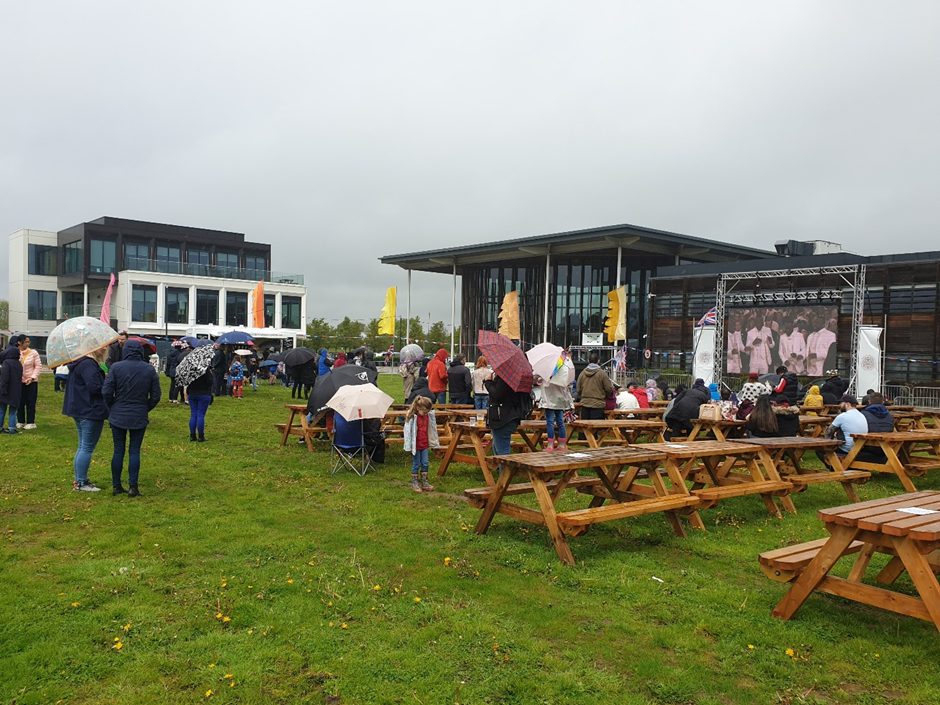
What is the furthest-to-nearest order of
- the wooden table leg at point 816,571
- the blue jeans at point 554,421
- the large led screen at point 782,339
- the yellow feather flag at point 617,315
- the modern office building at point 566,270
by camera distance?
1. the modern office building at point 566,270
2. the yellow feather flag at point 617,315
3. the large led screen at point 782,339
4. the blue jeans at point 554,421
5. the wooden table leg at point 816,571

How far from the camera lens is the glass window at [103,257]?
5260cm

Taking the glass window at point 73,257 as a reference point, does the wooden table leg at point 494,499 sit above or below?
below

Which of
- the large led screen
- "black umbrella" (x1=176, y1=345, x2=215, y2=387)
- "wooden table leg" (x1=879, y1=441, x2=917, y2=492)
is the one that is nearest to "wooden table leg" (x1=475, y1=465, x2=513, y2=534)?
"wooden table leg" (x1=879, y1=441, x2=917, y2=492)

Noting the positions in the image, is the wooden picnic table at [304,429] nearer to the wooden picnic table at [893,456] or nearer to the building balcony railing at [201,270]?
the wooden picnic table at [893,456]

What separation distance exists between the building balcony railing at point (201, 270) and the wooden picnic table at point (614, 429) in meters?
47.9

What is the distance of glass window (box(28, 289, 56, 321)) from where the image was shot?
181ft

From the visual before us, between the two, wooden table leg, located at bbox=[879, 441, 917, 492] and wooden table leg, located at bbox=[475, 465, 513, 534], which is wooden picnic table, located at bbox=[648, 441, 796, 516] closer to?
wooden table leg, located at bbox=[475, 465, 513, 534]

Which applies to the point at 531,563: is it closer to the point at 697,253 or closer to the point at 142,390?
the point at 142,390

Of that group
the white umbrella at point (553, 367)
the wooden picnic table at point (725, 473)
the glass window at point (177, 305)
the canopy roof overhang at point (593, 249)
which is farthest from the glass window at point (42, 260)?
the wooden picnic table at point (725, 473)

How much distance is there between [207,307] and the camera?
53.7 m

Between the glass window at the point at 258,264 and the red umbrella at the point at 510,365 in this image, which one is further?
the glass window at the point at 258,264

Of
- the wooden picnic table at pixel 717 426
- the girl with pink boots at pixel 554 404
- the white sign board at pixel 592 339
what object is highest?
the white sign board at pixel 592 339

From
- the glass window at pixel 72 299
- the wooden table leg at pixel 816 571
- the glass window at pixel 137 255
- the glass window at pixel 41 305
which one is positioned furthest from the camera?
the glass window at pixel 41 305

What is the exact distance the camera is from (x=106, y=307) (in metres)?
24.3
